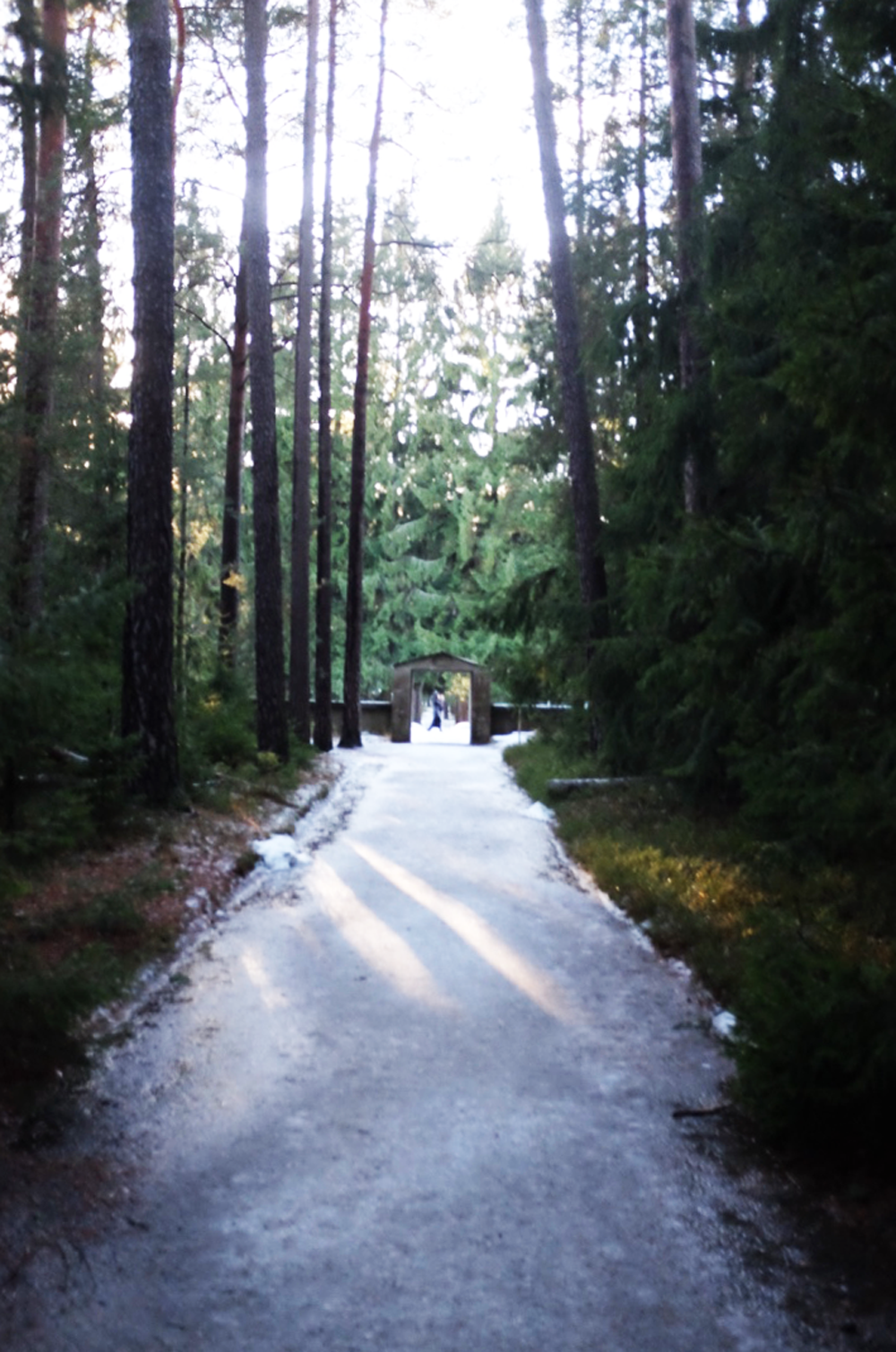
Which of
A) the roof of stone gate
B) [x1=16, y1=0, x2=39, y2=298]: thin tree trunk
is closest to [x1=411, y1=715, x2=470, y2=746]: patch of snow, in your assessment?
the roof of stone gate

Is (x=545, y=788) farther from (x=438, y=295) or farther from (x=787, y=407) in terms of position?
(x=438, y=295)

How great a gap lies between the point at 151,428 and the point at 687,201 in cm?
637

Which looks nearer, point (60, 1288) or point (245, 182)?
point (60, 1288)

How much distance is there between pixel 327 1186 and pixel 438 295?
2488 cm

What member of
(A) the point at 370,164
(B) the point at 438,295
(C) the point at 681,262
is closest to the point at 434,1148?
(C) the point at 681,262

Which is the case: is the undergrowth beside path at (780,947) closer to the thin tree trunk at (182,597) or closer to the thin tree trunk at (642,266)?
the thin tree trunk at (642,266)

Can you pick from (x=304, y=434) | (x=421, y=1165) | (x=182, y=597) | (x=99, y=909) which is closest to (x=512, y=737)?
(x=304, y=434)

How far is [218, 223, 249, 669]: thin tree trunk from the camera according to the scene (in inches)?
934

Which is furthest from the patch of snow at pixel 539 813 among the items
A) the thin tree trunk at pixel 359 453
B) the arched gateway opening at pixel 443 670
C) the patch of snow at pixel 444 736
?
the arched gateway opening at pixel 443 670

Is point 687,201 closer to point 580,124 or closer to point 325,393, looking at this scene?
point 325,393

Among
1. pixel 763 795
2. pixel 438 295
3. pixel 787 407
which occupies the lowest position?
pixel 763 795

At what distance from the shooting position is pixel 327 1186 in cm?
477

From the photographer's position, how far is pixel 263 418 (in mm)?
20016

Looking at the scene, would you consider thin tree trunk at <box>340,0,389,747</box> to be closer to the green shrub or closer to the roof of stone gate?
the roof of stone gate
